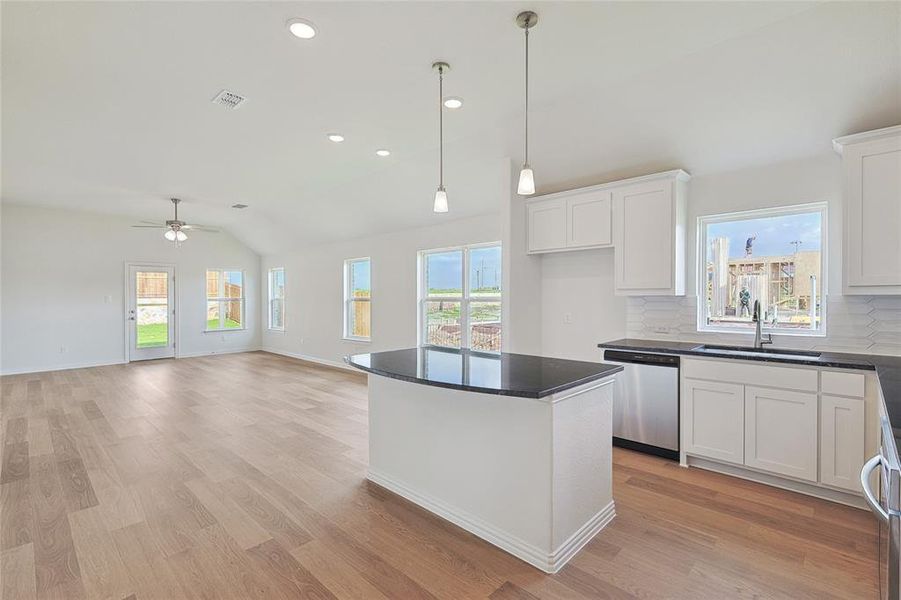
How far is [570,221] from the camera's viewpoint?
4.11 metres

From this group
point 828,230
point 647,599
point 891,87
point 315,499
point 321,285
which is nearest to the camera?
point 647,599

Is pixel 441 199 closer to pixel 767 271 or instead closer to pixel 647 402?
pixel 647 402

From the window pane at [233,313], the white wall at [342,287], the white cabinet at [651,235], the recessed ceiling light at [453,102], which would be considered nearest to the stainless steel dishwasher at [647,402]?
the white cabinet at [651,235]

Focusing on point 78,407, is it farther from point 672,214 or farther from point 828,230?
point 828,230

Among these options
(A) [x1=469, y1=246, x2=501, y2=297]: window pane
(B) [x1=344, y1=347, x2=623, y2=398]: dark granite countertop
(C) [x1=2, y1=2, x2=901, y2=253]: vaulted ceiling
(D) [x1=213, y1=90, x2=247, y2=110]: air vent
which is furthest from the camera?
(A) [x1=469, y1=246, x2=501, y2=297]: window pane

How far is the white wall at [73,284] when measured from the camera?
7016 mm

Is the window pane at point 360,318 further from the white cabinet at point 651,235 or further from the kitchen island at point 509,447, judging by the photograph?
the white cabinet at point 651,235

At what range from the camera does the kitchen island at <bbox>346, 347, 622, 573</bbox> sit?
6.97 ft

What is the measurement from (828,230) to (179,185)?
23.6 ft

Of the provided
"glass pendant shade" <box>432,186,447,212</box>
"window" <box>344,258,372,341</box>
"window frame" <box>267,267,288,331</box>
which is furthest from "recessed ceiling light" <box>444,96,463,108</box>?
"window frame" <box>267,267,288,331</box>

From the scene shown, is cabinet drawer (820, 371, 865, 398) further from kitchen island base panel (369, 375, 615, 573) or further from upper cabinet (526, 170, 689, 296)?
kitchen island base panel (369, 375, 615, 573)

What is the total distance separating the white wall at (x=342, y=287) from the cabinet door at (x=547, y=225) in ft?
1.21

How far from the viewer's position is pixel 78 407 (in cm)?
510

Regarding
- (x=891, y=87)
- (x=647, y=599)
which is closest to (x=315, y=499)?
(x=647, y=599)
